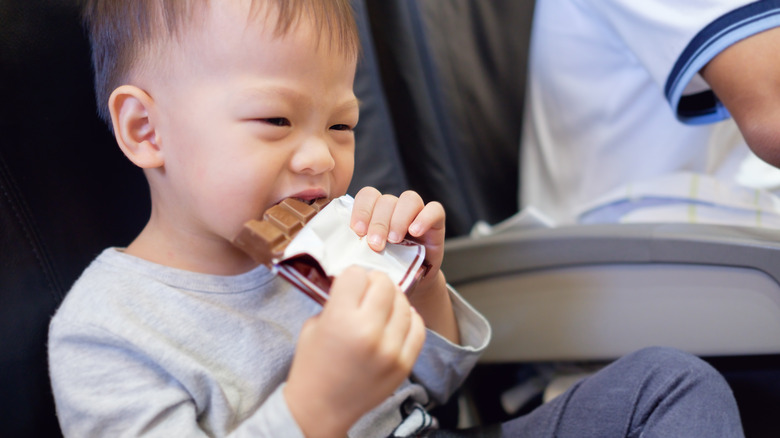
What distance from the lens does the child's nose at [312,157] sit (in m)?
0.62

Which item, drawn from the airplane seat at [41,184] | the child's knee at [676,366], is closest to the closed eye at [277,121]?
the airplane seat at [41,184]

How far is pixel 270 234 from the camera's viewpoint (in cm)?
53

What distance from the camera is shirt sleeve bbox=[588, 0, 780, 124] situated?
85 centimetres

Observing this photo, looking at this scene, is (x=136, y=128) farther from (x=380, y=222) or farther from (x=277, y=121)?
(x=380, y=222)

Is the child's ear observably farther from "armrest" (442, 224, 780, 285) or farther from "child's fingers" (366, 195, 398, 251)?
"armrest" (442, 224, 780, 285)

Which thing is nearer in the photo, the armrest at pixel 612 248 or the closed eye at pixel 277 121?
the closed eye at pixel 277 121

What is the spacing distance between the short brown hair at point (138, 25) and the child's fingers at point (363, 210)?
16 cm

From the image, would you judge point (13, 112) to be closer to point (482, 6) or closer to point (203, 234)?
point (203, 234)

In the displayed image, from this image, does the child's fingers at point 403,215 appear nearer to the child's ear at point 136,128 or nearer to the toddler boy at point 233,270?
the toddler boy at point 233,270

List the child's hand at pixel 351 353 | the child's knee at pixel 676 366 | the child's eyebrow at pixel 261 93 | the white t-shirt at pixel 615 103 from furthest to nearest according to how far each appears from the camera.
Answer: the white t-shirt at pixel 615 103, the child's knee at pixel 676 366, the child's eyebrow at pixel 261 93, the child's hand at pixel 351 353

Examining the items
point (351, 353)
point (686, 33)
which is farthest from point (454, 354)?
point (686, 33)

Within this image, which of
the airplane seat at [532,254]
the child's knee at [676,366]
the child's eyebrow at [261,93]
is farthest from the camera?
the airplane seat at [532,254]

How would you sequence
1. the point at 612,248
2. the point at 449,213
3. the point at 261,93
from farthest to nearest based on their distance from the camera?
the point at 449,213, the point at 612,248, the point at 261,93

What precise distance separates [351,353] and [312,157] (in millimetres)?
221
